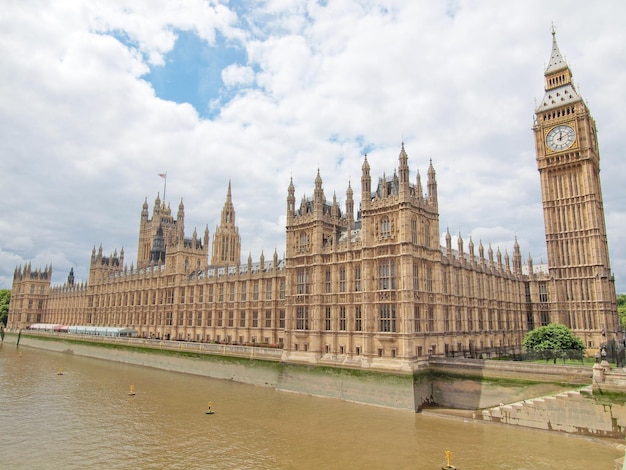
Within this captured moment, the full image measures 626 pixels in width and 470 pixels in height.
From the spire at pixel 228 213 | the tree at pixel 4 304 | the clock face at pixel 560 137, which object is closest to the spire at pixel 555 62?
the clock face at pixel 560 137

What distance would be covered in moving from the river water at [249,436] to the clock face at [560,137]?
2501 inches

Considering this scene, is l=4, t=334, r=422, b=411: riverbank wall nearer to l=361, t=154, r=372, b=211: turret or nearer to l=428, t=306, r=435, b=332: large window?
l=428, t=306, r=435, b=332: large window

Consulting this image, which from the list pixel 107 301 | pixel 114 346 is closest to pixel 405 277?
pixel 114 346

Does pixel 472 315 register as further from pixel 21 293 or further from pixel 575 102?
pixel 21 293

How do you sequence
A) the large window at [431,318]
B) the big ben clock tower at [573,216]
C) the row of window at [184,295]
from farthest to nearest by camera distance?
the row of window at [184,295] < the big ben clock tower at [573,216] < the large window at [431,318]

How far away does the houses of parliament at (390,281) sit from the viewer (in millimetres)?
51781

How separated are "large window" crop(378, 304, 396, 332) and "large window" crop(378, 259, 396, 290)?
2.27 m

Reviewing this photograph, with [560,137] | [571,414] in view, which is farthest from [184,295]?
[560,137]

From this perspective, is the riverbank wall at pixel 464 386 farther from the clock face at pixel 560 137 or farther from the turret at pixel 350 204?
the clock face at pixel 560 137

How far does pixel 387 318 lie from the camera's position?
166 ft

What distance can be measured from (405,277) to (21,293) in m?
168

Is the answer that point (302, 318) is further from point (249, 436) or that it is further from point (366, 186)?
point (249, 436)

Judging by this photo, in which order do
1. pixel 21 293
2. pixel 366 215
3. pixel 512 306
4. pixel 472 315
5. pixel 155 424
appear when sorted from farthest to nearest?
1. pixel 21 293
2. pixel 512 306
3. pixel 472 315
4. pixel 366 215
5. pixel 155 424

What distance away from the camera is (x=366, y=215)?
54406 millimetres
